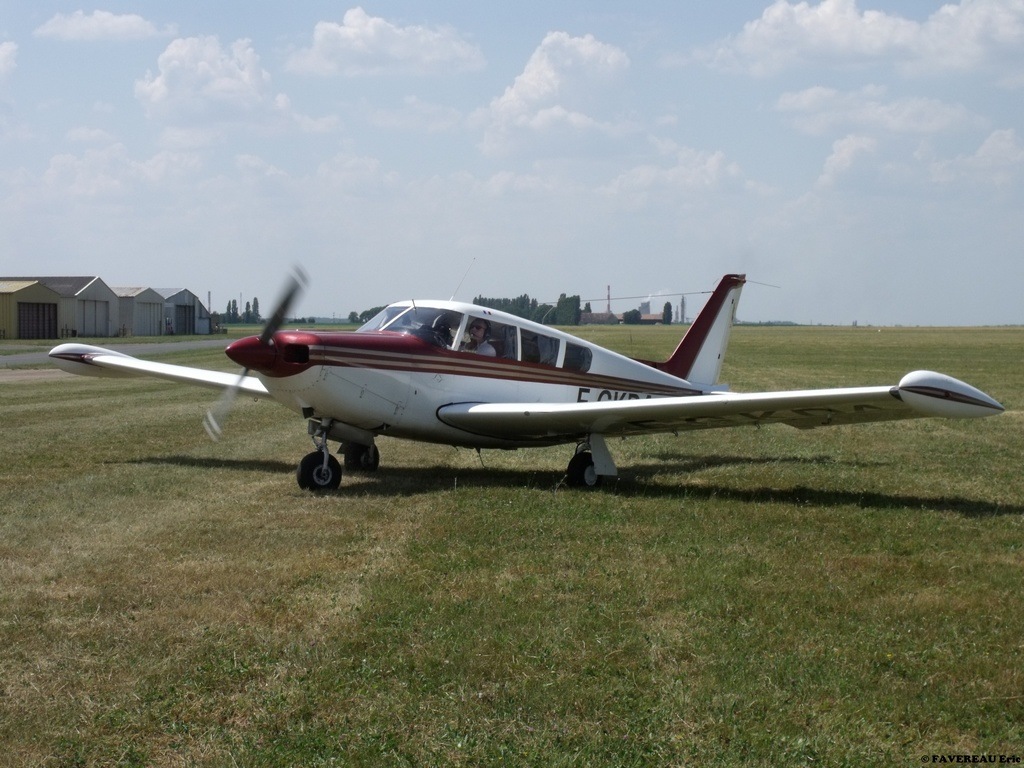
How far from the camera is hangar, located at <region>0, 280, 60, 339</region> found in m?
65.9

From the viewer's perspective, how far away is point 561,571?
727 cm

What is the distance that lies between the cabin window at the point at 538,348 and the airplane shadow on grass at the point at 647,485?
1.40 metres

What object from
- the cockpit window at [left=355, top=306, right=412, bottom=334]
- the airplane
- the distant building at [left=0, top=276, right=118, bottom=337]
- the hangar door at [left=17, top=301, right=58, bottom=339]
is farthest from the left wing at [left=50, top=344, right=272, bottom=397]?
the distant building at [left=0, top=276, right=118, bottom=337]

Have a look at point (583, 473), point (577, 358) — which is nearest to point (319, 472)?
point (583, 473)

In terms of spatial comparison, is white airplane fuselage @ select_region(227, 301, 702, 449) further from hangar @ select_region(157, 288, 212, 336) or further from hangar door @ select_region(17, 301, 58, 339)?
hangar @ select_region(157, 288, 212, 336)

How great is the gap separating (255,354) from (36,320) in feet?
211

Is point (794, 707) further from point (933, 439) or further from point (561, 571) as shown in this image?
point (933, 439)

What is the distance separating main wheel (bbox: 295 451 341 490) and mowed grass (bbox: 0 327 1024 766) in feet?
0.94

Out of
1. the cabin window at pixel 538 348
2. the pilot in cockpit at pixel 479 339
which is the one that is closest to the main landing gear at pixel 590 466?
the cabin window at pixel 538 348

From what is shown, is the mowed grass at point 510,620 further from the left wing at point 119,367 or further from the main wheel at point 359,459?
the left wing at point 119,367

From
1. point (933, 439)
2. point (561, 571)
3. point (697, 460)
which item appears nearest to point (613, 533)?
point (561, 571)

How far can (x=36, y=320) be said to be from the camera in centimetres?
6831

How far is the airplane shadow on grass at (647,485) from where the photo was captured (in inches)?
399

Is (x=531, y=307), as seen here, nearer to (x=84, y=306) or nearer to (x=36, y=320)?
(x=36, y=320)
